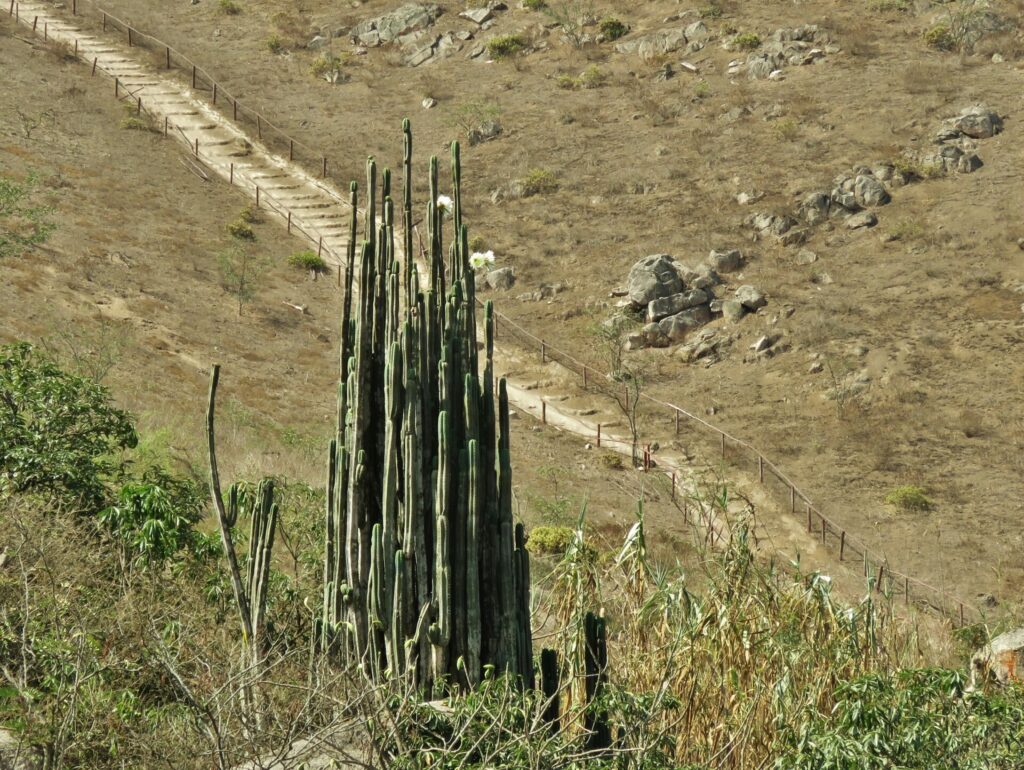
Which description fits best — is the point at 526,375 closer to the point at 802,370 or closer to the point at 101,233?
the point at 802,370

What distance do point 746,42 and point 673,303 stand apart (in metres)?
19.9

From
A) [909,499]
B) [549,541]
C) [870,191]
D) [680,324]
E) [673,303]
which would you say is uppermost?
[870,191]

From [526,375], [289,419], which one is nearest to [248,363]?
[289,419]

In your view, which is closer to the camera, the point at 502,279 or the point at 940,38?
the point at 502,279

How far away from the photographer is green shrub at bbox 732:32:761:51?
2099 inches

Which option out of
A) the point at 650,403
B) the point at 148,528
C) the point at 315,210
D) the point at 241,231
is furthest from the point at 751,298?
the point at 148,528

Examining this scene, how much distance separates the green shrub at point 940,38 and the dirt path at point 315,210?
25162 millimetres

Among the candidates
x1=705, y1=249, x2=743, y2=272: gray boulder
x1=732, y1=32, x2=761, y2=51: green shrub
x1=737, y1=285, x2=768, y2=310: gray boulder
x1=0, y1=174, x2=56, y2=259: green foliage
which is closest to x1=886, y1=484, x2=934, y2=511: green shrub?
x1=737, y1=285, x2=768, y2=310: gray boulder

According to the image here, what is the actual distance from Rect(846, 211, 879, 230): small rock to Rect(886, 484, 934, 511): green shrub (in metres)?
14.4

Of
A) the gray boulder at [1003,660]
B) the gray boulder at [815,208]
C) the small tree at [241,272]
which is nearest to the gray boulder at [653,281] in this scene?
the gray boulder at [815,208]

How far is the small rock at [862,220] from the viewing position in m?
41.4

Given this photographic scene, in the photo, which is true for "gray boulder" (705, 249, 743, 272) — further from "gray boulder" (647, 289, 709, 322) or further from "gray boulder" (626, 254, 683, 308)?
"gray boulder" (647, 289, 709, 322)

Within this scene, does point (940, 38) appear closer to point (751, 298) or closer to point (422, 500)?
point (751, 298)

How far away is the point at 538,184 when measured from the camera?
46656mm
